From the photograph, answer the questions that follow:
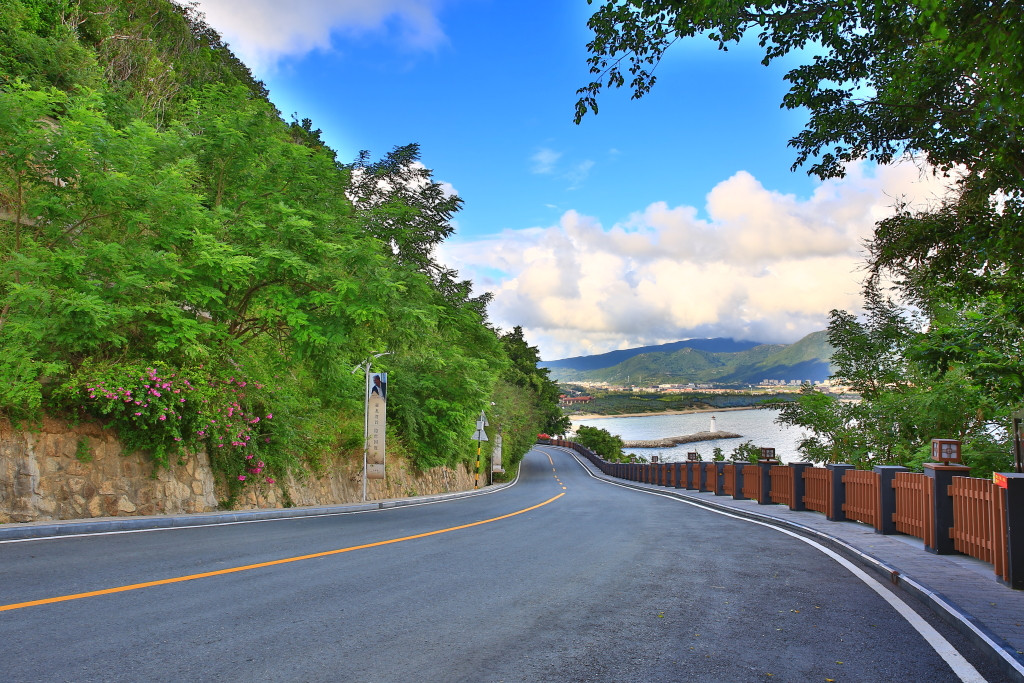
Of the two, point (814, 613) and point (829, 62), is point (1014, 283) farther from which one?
point (814, 613)

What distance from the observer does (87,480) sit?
12344mm

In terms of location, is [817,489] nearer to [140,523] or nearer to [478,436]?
[140,523]

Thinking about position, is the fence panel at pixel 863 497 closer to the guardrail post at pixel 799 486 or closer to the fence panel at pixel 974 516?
the fence panel at pixel 974 516

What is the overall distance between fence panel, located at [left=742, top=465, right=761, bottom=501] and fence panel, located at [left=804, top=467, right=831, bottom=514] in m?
3.48

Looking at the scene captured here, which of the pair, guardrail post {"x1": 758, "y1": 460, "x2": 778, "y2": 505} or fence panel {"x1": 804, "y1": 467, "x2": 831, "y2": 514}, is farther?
guardrail post {"x1": 758, "y1": 460, "x2": 778, "y2": 505}

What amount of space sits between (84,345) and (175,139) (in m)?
6.13

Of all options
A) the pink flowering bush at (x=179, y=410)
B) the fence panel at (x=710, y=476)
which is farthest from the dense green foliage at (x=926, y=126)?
the fence panel at (x=710, y=476)

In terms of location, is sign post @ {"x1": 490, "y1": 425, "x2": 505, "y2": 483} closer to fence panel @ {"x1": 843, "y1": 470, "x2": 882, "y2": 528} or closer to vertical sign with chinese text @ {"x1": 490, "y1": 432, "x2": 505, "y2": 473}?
vertical sign with chinese text @ {"x1": 490, "y1": 432, "x2": 505, "y2": 473}

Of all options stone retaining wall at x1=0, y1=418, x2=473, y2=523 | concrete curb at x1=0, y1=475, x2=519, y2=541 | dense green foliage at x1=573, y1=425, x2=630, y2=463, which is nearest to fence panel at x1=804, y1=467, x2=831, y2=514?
concrete curb at x1=0, y1=475, x2=519, y2=541

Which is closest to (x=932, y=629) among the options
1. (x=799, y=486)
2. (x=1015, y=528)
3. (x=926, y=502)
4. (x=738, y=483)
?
(x=1015, y=528)

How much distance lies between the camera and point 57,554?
7.75m

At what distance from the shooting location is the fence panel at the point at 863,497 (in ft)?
36.6

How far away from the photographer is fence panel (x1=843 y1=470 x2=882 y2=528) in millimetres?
11159

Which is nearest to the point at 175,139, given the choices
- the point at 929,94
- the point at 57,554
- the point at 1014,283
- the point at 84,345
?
the point at 84,345
